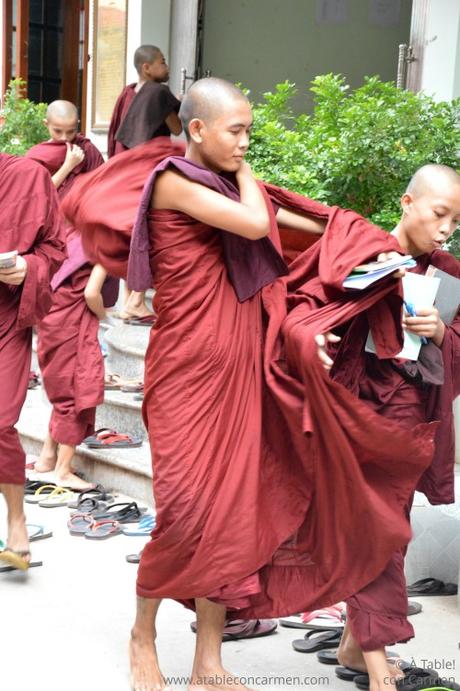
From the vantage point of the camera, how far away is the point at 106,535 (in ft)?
18.0

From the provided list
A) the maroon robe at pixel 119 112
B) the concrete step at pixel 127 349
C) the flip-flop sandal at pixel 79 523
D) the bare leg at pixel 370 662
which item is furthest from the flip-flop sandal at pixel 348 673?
the maroon robe at pixel 119 112

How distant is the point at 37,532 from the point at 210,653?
2017mm

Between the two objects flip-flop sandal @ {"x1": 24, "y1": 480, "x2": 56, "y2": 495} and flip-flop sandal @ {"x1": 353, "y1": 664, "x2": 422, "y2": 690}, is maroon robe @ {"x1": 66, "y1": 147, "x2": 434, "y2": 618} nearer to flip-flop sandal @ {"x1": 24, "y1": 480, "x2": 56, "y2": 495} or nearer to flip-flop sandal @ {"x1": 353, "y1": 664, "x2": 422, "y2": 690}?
flip-flop sandal @ {"x1": 353, "y1": 664, "x2": 422, "y2": 690}

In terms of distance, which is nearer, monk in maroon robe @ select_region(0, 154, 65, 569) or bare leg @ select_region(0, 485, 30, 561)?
monk in maroon robe @ select_region(0, 154, 65, 569)

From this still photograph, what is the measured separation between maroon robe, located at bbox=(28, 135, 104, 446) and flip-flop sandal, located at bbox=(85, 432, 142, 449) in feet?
0.48

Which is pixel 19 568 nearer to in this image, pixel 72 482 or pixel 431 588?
pixel 72 482

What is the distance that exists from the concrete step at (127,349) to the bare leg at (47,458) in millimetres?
893

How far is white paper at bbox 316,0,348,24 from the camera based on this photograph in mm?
→ 11961

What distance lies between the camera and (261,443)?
3.67m

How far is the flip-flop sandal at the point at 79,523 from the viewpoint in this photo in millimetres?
5559

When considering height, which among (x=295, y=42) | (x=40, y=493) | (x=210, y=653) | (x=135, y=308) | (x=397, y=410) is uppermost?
(x=295, y=42)

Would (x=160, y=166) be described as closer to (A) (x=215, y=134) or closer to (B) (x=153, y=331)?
(A) (x=215, y=134)

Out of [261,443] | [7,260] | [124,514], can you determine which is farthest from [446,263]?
[124,514]

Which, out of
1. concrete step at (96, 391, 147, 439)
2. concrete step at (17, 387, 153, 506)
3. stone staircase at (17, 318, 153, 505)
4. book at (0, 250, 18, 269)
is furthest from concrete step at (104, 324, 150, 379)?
book at (0, 250, 18, 269)
